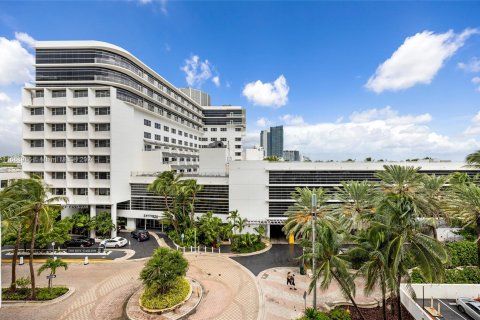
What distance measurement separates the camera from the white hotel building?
37.5 metres

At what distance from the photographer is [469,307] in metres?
19.7

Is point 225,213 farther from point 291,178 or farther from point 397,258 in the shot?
point 397,258

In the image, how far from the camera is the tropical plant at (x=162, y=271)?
2003cm

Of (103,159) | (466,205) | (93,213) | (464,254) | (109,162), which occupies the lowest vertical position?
(464,254)

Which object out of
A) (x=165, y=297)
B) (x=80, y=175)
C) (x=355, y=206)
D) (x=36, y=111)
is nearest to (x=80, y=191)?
(x=80, y=175)

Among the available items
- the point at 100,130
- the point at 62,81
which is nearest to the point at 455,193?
the point at 100,130

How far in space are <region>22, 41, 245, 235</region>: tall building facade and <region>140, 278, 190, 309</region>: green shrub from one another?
2242 cm

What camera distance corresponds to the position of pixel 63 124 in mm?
39281

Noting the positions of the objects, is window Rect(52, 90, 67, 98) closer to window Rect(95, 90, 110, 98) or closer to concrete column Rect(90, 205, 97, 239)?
window Rect(95, 90, 110, 98)

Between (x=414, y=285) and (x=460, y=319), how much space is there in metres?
3.58

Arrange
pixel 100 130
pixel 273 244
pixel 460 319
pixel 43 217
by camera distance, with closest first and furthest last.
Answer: pixel 460 319, pixel 43 217, pixel 273 244, pixel 100 130

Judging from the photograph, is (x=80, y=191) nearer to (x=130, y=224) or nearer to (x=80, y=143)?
(x=80, y=143)

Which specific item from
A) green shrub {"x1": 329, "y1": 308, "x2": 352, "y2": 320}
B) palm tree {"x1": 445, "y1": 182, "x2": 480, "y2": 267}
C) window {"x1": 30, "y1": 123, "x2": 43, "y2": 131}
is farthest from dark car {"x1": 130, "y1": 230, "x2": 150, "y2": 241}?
palm tree {"x1": 445, "y1": 182, "x2": 480, "y2": 267}

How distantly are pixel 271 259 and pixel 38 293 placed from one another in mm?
24894
